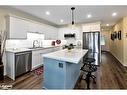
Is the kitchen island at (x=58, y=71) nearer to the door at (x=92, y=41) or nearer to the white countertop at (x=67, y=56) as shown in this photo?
the white countertop at (x=67, y=56)

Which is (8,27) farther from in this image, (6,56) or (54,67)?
(54,67)

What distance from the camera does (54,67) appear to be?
2.38 metres

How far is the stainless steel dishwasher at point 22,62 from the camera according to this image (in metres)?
3.30

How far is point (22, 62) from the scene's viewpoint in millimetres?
3512

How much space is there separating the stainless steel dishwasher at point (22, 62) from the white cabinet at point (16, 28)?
0.62m

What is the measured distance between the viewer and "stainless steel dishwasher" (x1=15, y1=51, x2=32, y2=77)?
3303 millimetres

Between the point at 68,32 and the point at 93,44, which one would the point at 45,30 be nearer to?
the point at 68,32

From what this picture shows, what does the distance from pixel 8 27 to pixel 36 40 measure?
1.81 metres

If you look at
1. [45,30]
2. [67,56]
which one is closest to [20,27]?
[45,30]

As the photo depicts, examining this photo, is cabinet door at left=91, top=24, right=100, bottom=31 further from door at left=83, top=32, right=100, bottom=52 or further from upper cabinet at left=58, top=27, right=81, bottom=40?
upper cabinet at left=58, top=27, right=81, bottom=40

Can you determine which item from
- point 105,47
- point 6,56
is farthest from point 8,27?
point 105,47

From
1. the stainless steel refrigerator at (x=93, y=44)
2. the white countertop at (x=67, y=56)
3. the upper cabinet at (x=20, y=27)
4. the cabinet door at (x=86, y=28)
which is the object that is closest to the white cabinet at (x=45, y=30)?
the upper cabinet at (x=20, y=27)

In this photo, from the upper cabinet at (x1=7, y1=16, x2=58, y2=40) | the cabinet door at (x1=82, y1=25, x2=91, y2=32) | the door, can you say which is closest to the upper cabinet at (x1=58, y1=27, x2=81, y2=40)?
the cabinet door at (x1=82, y1=25, x2=91, y2=32)

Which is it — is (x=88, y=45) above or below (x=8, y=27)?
below
